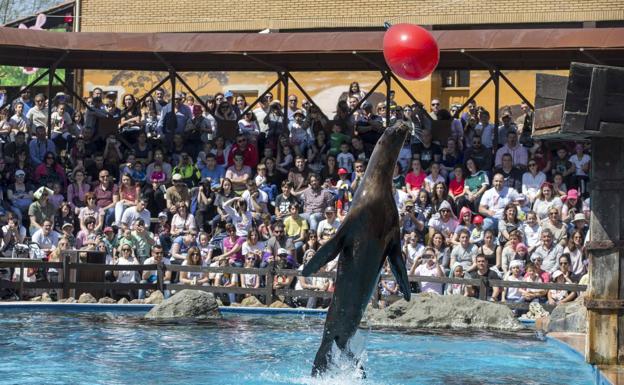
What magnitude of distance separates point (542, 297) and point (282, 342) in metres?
5.51

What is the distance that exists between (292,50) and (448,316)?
7.87 metres

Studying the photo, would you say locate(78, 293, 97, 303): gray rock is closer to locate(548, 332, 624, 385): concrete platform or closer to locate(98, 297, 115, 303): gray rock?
locate(98, 297, 115, 303): gray rock

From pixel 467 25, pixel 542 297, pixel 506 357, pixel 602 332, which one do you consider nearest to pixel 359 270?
pixel 602 332

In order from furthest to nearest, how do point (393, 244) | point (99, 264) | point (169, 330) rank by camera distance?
point (99, 264), point (169, 330), point (393, 244)

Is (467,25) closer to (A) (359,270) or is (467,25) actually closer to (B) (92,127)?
(B) (92,127)

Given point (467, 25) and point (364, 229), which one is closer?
point (364, 229)

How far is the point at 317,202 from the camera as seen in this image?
21656mm

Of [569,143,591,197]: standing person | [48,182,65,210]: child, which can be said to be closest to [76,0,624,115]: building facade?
[569,143,591,197]: standing person

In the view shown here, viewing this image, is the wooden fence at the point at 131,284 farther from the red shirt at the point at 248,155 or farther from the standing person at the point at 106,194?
the red shirt at the point at 248,155

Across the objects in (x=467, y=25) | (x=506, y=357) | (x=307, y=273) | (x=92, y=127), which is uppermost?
(x=467, y=25)

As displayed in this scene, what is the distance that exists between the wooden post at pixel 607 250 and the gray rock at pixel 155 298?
33.5 ft

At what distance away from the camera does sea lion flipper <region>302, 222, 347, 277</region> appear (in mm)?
9664

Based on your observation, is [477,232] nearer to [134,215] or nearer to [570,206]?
[570,206]

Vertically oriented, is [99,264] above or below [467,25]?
below
